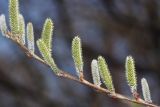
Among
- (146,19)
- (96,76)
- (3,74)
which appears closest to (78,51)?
(96,76)

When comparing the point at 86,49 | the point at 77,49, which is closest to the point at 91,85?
the point at 77,49

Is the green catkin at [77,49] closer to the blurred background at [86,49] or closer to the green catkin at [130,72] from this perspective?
the green catkin at [130,72]

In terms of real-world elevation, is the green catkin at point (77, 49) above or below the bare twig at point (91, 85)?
above

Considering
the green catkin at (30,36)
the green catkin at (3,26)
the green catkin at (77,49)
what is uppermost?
the green catkin at (3,26)

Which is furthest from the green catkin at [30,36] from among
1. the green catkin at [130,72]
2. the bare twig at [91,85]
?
the green catkin at [130,72]

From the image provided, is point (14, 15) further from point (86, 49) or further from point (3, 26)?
point (86, 49)

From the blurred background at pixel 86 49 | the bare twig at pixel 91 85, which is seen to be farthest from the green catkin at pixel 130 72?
the blurred background at pixel 86 49

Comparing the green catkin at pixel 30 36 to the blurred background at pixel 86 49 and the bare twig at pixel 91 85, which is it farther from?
the blurred background at pixel 86 49

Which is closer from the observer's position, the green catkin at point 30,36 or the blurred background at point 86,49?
the green catkin at point 30,36
